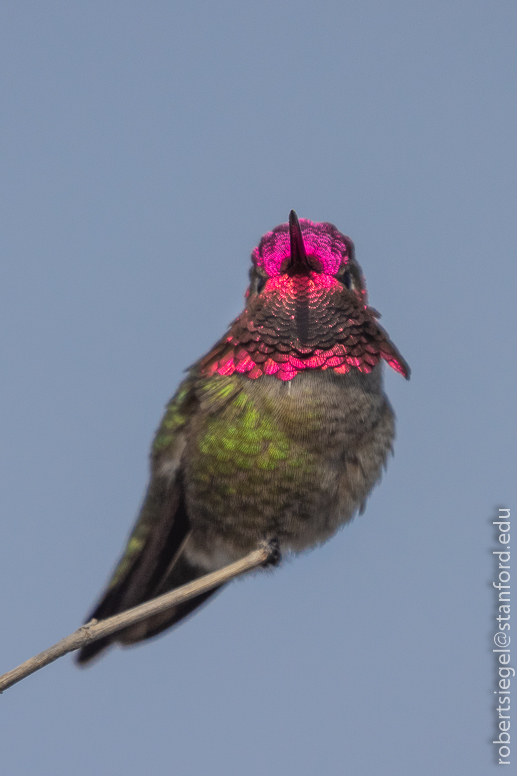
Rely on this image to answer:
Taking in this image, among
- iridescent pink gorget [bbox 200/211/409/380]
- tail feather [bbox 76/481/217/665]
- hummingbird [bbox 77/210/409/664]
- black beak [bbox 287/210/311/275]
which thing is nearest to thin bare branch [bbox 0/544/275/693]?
hummingbird [bbox 77/210/409/664]

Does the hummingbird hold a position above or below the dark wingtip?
above

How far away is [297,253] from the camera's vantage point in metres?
3.18

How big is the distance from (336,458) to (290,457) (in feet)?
0.66

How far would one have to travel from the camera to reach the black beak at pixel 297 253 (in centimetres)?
288

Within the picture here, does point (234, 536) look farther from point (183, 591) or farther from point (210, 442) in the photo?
point (183, 591)

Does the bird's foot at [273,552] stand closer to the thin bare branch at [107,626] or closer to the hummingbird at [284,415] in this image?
the hummingbird at [284,415]

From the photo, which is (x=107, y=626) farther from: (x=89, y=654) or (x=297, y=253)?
(x=297, y=253)

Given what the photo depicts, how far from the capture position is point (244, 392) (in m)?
3.42

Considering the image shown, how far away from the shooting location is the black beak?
2877 mm

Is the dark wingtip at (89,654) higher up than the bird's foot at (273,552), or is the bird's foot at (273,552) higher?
the bird's foot at (273,552)

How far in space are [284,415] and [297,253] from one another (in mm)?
609

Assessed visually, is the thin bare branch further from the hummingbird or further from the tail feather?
the tail feather

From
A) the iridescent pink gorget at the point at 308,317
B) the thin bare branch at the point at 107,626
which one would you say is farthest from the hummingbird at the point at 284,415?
the thin bare branch at the point at 107,626

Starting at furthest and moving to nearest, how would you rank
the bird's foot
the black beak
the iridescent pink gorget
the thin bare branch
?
1. the bird's foot
2. the iridescent pink gorget
3. the black beak
4. the thin bare branch
